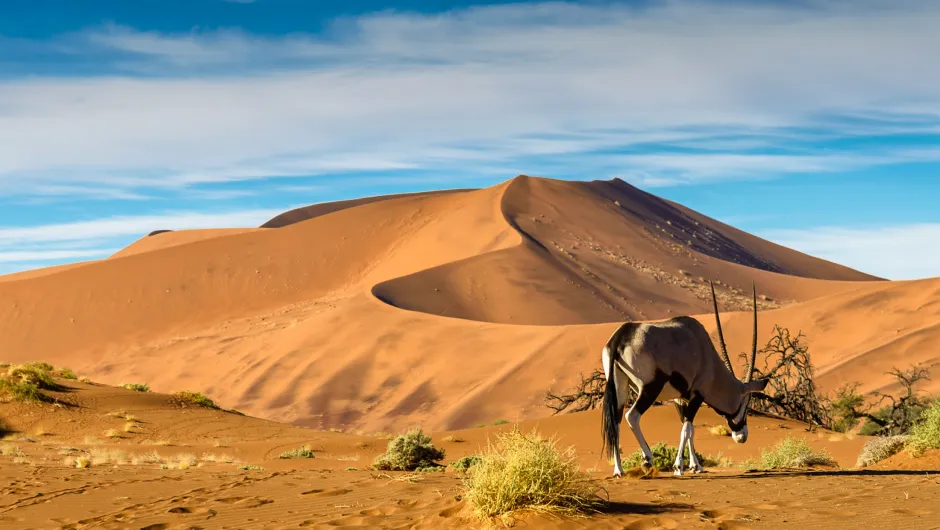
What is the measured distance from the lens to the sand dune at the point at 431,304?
41.8 m

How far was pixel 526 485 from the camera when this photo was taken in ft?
28.3

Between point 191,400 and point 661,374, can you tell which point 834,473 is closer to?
point 661,374

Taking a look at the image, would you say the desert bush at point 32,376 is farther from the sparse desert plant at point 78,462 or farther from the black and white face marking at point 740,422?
the black and white face marking at point 740,422

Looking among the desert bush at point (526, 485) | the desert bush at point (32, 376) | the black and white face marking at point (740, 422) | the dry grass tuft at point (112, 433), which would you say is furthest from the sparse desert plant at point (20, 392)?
the desert bush at point (526, 485)

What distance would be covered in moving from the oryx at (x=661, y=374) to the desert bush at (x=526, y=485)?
3267mm

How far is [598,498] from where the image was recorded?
29.9ft

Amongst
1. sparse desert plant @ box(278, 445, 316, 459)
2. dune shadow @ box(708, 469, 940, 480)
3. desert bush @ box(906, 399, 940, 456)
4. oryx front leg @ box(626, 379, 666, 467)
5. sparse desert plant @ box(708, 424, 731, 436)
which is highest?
oryx front leg @ box(626, 379, 666, 467)

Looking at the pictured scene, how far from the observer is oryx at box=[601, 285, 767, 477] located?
1212 centimetres

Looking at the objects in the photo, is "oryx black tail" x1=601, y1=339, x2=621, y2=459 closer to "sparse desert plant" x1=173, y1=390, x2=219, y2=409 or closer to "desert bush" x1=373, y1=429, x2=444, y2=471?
"desert bush" x1=373, y1=429, x2=444, y2=471

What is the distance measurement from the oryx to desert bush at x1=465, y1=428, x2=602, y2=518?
3267 mm

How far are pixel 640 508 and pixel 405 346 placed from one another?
→ 128 ft

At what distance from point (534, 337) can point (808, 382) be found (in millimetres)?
21330

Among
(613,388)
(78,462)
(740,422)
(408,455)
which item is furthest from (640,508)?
(78,462)

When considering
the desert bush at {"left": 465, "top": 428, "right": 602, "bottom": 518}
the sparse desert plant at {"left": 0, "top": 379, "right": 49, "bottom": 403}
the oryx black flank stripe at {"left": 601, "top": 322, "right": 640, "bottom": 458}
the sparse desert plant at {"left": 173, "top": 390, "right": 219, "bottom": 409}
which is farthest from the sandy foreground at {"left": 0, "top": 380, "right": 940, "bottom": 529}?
the sparse desert plant at {"left": 173, "top": 390, "right": 219, "bottom": 409}
